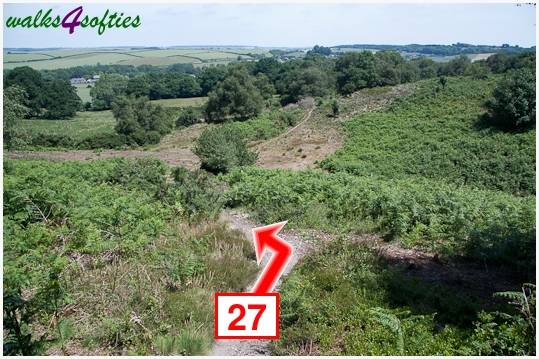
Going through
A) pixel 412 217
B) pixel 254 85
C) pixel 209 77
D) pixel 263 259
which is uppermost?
pixel 209 77

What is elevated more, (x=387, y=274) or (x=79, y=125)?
(x=79, y=125)

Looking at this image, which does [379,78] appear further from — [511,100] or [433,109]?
[511,100]

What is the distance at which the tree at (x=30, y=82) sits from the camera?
65.6m

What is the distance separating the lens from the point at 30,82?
6650 cm

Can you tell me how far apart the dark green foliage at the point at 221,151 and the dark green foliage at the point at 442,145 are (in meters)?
5.40

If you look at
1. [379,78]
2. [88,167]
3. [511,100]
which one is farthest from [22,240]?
[379,78]

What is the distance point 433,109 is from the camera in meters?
38.2

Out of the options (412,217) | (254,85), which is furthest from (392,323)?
(254,85)

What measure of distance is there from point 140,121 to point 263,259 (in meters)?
41.9

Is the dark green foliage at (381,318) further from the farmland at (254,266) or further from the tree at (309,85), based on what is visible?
the tree at (309,85)

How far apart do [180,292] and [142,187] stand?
27.3 ft

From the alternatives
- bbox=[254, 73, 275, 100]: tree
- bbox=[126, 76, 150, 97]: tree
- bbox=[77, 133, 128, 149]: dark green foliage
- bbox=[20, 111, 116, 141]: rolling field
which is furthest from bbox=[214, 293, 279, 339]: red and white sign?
bbox=[126, 76, 150, 97]: tree

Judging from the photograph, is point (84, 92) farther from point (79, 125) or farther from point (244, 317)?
point (244, 317)

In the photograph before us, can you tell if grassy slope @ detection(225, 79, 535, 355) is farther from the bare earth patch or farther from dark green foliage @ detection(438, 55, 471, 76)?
dark green foliage @ detection(438, 55, 471, 76)
